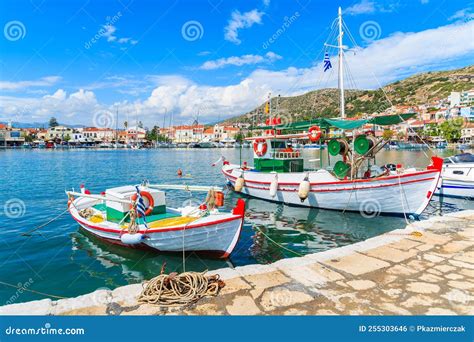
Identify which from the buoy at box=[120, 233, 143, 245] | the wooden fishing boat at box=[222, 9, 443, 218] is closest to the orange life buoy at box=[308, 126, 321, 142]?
the wooden fishing boat at box=[222, 9, 443, 218]

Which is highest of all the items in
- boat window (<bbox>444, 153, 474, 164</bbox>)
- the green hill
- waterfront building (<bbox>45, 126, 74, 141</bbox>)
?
the green hill

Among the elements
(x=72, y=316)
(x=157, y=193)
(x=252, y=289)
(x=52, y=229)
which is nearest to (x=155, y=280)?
(x=72, y=316)

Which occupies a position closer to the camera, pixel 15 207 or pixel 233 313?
pixel 233 313

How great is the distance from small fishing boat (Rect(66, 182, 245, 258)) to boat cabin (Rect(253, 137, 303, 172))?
9.73 m

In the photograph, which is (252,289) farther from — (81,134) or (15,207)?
(81,134)

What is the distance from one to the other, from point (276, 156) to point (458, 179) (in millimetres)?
11797

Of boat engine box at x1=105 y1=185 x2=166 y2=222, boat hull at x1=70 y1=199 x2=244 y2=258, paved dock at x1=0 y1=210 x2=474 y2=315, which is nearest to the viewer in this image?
paved dock at x1=0 y1=210 x2=474 y2=315

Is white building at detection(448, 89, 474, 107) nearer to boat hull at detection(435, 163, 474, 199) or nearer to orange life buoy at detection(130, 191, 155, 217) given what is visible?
boat hull at detection(435, 163, 474, 199)

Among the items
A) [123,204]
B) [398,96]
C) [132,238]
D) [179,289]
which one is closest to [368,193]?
[132,238]

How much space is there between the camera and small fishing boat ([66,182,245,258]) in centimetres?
844

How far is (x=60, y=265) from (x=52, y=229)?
458cm

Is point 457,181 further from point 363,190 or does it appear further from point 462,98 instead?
point 462,98

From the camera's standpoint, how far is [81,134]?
144250 millimetres

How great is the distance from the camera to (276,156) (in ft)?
65.0
